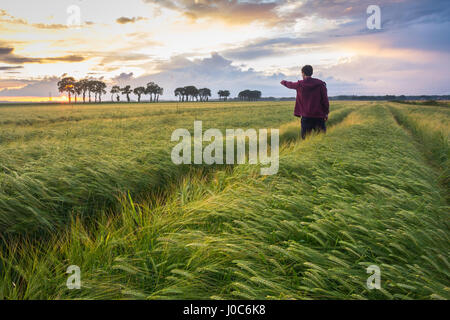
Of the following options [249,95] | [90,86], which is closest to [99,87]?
[90,86]

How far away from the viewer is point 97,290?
1.66 metres

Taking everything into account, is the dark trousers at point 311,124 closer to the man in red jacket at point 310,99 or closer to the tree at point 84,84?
the man in red jacket at point 310,99

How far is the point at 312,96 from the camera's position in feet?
22.9

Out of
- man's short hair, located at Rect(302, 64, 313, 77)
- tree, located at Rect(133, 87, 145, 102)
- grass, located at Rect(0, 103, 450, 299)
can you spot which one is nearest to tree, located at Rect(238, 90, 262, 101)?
tree, located at Rect(133, 87, 145, 102)

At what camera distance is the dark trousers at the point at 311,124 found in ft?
24.3

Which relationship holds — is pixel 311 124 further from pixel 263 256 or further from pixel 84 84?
pixel 84 84

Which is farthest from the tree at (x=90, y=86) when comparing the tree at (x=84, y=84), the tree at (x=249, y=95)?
the tree at (x=249, y=95)

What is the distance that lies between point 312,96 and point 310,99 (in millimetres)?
97

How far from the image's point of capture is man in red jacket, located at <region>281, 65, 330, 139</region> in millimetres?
6945

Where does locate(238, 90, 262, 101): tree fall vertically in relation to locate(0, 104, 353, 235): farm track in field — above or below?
above

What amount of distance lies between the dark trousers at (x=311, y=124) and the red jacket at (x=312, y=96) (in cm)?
19

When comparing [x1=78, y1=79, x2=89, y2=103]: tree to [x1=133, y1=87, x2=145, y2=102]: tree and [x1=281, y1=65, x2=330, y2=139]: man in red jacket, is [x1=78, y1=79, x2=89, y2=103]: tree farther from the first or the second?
[x1=281, y1=65, x2=330, y2=139]: man in red jacket
